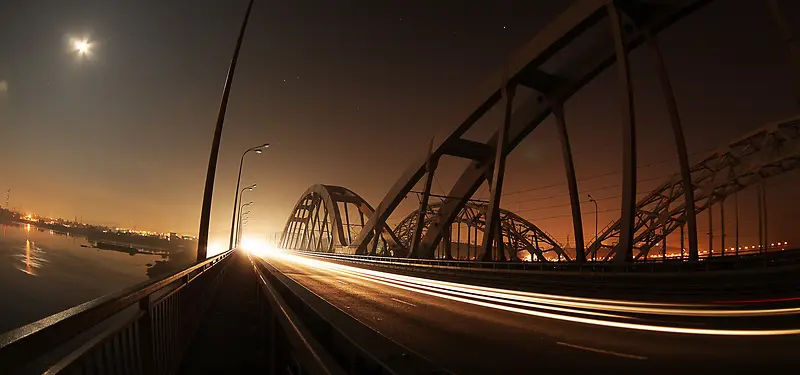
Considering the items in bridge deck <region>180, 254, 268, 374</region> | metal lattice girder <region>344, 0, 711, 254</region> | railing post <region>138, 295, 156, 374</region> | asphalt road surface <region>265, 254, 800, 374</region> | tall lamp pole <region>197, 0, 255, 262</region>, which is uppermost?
metal lattice girder <region>344, 0, 711, 254</region>

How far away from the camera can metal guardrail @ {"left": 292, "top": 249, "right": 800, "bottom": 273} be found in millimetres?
14648

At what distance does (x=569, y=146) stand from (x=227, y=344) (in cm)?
2551

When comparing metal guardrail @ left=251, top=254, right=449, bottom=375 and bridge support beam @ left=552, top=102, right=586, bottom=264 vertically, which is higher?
bridge support beam @ left=552, top=102, right=586, bottom=264

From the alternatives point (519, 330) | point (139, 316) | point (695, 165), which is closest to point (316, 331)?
point (139, 316)

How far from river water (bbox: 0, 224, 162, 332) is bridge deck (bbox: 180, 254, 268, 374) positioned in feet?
11.6

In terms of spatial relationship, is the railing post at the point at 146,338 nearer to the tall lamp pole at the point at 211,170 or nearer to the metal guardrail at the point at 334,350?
the metal guardrail at the point at 334,350

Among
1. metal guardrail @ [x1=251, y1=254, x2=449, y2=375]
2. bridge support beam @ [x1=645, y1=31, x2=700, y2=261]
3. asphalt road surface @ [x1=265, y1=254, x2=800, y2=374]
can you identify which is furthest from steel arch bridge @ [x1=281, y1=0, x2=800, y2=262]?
metal guardrail @ [x1=251, y1=254, x2=449, y2=375]

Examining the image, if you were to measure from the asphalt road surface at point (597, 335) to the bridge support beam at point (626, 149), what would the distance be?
766 centimetres

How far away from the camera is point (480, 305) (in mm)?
14867

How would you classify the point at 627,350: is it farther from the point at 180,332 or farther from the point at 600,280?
the point at 600,280

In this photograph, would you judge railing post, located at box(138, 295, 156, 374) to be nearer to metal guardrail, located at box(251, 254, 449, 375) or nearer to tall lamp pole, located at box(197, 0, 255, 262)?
metal guardrail, located at box(251, 254, 449, 375)

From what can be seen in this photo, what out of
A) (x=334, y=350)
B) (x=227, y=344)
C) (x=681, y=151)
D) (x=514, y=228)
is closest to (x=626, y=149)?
(x=681, y=151)

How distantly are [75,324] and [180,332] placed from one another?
4.58 m

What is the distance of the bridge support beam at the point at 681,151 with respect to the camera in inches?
735
